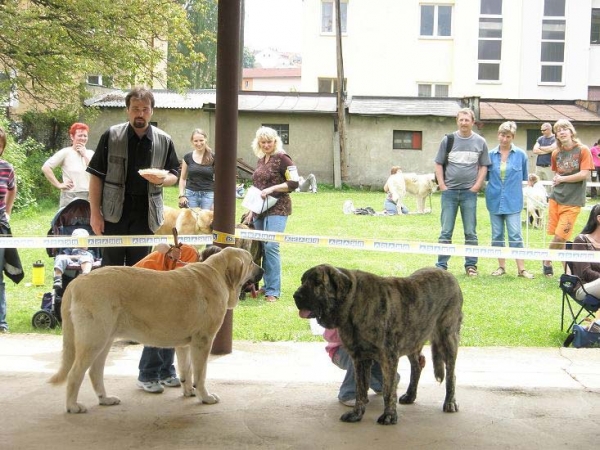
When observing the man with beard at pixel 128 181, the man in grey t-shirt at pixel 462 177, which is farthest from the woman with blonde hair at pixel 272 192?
the man with beard at pixel 128 181

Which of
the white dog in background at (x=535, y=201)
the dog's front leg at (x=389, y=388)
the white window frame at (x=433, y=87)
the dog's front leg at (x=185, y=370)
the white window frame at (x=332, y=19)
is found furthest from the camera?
the white window frame at (x=332, y=19)

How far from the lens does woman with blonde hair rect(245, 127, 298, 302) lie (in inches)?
372

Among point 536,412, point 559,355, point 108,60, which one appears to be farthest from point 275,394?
point 108,60

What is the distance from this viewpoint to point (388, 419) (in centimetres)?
496

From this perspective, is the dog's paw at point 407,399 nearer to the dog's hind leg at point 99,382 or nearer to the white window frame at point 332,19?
the dog's hind leg at point 99,382

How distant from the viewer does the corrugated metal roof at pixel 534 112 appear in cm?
2750

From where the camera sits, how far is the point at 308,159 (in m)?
29.0

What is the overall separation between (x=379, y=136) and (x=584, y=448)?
24623mm

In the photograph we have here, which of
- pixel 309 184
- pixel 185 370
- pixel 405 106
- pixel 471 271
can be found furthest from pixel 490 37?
pixel 185 370

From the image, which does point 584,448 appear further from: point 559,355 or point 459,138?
point 459,138

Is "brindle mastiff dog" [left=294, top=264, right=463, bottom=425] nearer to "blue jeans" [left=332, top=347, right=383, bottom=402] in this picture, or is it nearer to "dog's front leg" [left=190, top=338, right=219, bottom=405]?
"blue jeans" [left=332, top=347, right=383, bottom=402]

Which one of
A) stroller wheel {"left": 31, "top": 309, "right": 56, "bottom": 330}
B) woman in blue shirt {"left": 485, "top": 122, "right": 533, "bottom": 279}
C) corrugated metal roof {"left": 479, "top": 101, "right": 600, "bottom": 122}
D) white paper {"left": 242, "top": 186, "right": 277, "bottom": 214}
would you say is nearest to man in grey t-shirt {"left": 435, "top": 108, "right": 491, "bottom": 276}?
woman in blue shirt {"left": 485, "top": 122, "right": 533, "bottom": 279}

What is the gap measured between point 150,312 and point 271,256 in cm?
457

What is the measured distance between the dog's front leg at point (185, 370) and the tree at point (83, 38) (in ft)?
35.5
